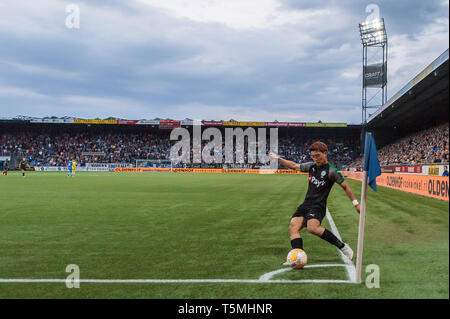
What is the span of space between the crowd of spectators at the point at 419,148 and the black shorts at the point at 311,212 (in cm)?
2541

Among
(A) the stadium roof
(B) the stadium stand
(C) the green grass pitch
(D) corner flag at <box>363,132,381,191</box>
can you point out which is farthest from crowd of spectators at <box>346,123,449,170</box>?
(D) corner flag at <box>363,132,381,191</box>

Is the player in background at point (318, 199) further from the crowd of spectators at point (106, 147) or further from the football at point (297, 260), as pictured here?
the crowd of spectators at point (106, 147)

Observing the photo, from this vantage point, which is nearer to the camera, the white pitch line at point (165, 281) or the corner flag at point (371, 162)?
the corner flag at point (371, 162)

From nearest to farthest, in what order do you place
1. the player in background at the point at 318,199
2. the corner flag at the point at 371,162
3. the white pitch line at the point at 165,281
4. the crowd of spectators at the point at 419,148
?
1. the corner flag at the point at 371,162
2. the white pitch line at the point at 165,281
3. the player in background at the point at 318,199
4. the crowd of spectators at the point at 419,148

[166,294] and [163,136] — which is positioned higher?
[163,136]

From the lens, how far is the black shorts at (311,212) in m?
6.04

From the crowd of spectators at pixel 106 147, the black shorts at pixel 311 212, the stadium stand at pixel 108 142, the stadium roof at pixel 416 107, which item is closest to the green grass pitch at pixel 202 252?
the black shorts at pixel 311 212

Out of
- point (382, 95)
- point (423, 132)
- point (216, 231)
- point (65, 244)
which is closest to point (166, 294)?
point (65, 244)

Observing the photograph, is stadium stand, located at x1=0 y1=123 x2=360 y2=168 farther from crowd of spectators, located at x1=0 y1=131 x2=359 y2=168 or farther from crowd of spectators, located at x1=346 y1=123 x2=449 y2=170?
crowd of spectators, located at x1=346 y1=123 x2=449 y2=170

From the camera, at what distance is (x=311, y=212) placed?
6.09m
